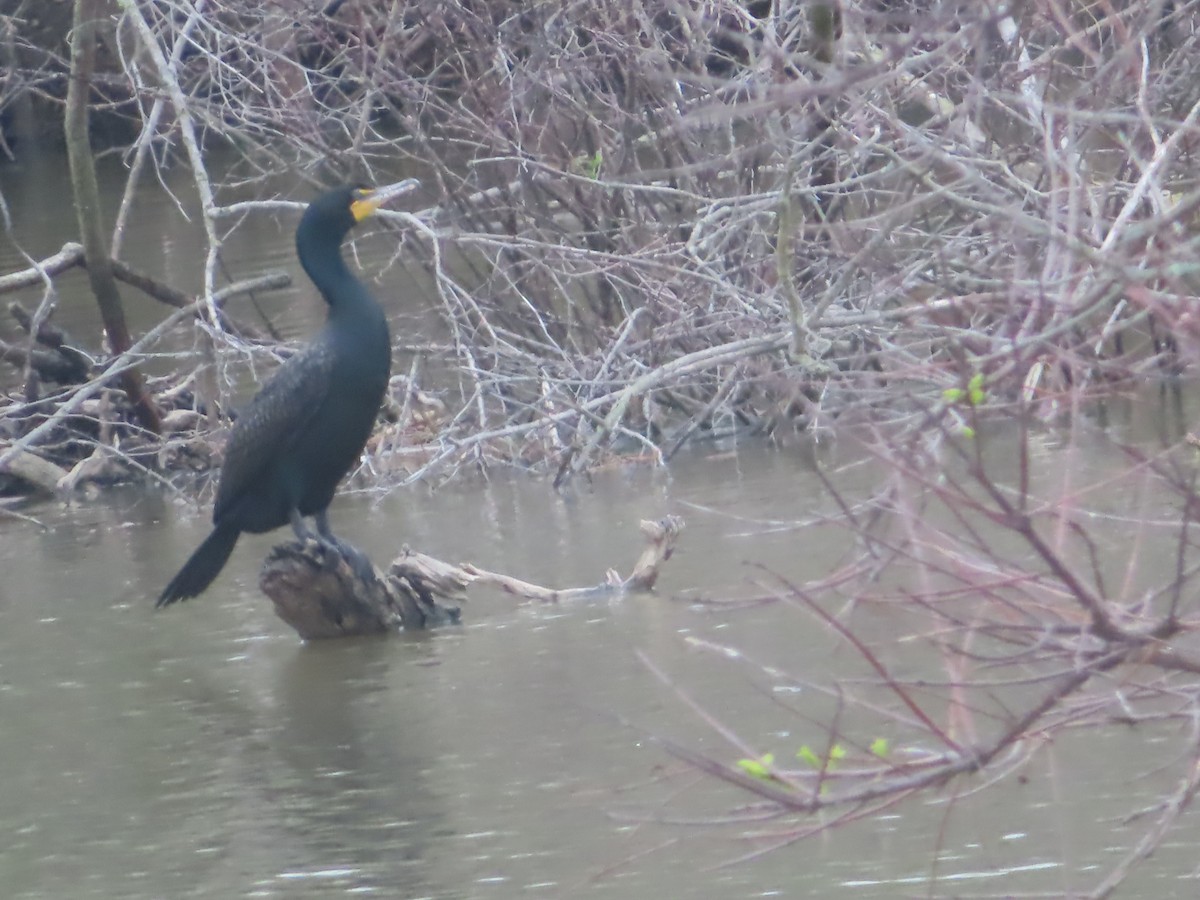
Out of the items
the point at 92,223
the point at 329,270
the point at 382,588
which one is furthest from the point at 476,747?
the point at 92,223

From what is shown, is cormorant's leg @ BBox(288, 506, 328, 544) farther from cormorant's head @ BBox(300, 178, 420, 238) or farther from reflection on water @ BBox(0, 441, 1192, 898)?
cormorant's head @ BBox(300, 178, 420, 238)

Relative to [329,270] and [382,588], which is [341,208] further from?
[382,588]

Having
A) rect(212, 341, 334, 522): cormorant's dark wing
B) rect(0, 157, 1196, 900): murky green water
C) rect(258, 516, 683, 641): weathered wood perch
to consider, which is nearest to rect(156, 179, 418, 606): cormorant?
rect(212, 341, 334, 522): cormorant's dark wing

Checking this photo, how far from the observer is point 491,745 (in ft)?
16.5

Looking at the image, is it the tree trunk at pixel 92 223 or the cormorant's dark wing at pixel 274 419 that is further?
the tree trunk at pixel 92 223

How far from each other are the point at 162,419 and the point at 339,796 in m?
5.22

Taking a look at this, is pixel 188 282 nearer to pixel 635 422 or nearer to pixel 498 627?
pixel 635 422

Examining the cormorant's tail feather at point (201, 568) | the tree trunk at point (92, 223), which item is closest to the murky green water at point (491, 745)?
the cormorant's tail feather at point (201, 568)

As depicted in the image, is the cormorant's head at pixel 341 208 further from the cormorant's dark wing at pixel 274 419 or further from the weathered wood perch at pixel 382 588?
the weathered wood perch at pixel 382 588

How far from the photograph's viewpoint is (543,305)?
8930 millimetres

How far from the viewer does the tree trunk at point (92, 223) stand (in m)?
9.30

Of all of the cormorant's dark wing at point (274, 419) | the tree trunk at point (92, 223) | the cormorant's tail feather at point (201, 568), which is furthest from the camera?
the tree trunk at point (92, 223)

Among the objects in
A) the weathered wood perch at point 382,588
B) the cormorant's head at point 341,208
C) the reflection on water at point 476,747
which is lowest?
the reflection on water at point 476,747

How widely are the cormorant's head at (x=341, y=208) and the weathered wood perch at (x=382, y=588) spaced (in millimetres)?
1289
